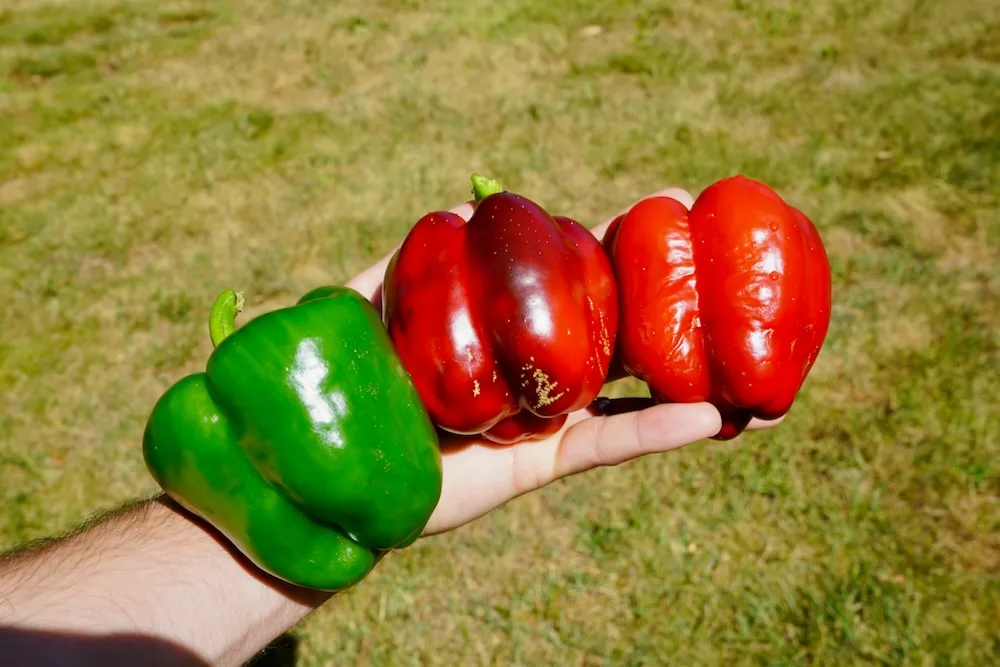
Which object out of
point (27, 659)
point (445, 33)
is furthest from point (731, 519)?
point (445, 33)

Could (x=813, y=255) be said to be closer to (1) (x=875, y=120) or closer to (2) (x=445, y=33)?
(1) (x=875, y=120)

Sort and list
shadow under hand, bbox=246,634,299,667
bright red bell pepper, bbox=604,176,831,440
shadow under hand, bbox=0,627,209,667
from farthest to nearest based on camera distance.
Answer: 1. shadow under hand, bbox=246,634,299,667
2. bright red bell pepper, bbox=604,176,831,440
3. shadow under hand, bbox=0,627,209,667

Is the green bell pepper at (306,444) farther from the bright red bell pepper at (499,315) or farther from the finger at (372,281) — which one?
the finger at (372,281)

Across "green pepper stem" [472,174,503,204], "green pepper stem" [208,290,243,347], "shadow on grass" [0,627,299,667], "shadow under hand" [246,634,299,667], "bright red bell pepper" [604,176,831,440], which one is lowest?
"shadow under hand" [246,634,299,667]

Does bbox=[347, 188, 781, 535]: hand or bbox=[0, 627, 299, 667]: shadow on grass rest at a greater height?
bbox=[0, 627, 299, 667]: shadow on grass

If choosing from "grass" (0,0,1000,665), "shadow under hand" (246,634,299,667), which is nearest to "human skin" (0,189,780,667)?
"shadow under hand" (246,634,299,667)

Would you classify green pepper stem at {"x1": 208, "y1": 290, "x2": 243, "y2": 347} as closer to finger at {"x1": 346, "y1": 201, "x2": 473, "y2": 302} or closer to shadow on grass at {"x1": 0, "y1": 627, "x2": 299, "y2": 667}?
finger at {"x1": 346, "y1": 201, "x2": 473, "y2": 302}

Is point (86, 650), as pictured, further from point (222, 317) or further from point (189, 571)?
point (222, 317)
